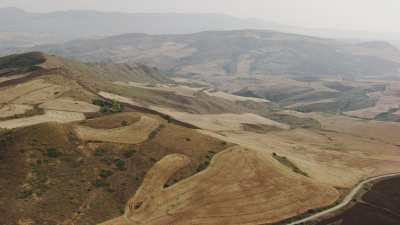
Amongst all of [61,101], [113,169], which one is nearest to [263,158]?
[113,169]

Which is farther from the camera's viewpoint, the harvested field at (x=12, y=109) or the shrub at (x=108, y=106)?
the shrub at (x=108, y=106)

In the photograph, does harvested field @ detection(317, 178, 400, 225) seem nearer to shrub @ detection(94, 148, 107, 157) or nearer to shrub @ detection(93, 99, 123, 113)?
shrub @ detection(94, 148, 107, 157)

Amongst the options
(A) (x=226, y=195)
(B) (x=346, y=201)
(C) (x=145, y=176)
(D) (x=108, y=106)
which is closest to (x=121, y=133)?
(C) (x=145, y=176)

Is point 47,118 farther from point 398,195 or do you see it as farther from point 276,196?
point 398,195

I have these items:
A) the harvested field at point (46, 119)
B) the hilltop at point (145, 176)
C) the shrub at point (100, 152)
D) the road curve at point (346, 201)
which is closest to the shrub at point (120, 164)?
the hilltop at point (145, 176)

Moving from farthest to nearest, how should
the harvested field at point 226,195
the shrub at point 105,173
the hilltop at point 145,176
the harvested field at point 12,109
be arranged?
the harvested field at point 12,109 → the shrub at point 105,173 → the harvested field at point 226,195 → the hilltop at point 145,176

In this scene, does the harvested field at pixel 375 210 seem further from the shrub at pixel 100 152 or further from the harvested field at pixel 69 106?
the harvested field at pixel 69 106

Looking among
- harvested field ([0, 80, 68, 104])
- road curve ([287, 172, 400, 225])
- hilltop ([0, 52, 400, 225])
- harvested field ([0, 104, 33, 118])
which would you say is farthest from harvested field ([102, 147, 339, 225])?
harvested field ([0, 80, 68, 104])
